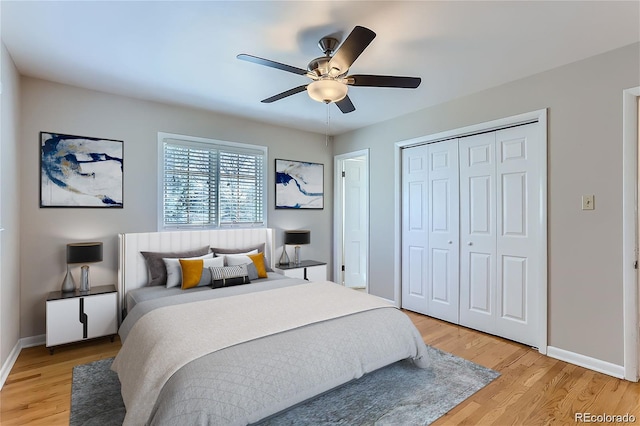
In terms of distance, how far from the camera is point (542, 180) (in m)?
2.87

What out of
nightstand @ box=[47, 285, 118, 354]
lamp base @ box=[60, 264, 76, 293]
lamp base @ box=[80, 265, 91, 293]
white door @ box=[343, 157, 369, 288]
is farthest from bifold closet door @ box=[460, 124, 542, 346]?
lamp base @ box=[60, 264, 76, 293]

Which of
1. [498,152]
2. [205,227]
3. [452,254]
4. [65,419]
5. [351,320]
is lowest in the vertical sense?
[65,419]

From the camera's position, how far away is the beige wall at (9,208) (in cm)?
238

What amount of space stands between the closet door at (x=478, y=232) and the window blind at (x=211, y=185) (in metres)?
2.58

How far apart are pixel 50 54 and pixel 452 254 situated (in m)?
4.24

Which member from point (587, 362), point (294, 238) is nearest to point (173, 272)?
point (294, 238)

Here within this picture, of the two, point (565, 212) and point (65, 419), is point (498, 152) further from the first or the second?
point (65, 419)

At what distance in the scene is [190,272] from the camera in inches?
122

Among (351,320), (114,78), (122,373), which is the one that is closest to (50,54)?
(114,78)

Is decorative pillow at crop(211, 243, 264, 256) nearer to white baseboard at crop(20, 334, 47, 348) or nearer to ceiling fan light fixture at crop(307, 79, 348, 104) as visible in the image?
white baseboard at crop(20, 334, 47, 348)

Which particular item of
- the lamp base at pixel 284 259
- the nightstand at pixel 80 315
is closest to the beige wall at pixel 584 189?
the lamp base at pixel 284 259

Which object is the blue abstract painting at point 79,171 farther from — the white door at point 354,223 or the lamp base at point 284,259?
the white door at point 354,223

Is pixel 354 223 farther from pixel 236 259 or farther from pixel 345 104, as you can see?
pixel 345 104

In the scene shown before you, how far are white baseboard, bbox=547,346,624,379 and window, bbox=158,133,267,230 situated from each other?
11.4 ft
